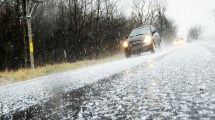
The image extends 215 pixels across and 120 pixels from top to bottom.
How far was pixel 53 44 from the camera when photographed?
1068 inches

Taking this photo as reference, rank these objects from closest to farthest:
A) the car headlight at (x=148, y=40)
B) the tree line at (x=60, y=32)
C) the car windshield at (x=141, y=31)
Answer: the car headlight at (x=148, y=40), the car windshield at (x=141, y=31), the tree line at (x=60, y=32)

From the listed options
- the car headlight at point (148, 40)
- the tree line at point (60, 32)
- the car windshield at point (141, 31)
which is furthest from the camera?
the tree line at point (60, 32)

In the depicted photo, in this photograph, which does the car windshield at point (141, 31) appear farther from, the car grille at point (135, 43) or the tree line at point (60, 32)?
the tree line at point (60, 32)

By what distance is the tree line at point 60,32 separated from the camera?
25109 mm

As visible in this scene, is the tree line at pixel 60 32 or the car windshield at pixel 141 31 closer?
the car windshield at pixel 141 31

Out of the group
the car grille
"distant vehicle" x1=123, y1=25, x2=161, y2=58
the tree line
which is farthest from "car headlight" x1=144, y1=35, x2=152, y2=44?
the tree line

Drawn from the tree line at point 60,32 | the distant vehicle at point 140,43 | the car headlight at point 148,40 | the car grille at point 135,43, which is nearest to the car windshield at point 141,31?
the distant vehicle at point 140,43

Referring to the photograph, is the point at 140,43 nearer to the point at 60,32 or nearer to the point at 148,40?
the point at 148,40

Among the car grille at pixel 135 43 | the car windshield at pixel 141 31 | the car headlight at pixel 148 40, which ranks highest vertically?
the car windshield at pixel 141 31

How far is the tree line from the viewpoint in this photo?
82.4 feet

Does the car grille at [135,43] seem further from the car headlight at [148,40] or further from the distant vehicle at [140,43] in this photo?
the car headlight at [148,40]

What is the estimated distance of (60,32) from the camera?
27641 mm

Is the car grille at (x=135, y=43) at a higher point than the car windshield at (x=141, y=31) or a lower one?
lower

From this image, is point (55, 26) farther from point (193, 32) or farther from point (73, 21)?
point (193, 32)
